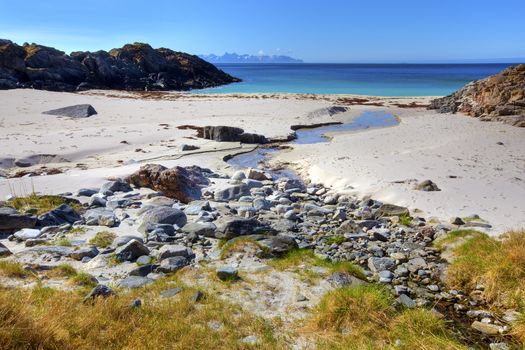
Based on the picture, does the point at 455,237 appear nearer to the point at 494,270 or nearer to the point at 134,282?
Result: the point at 494,270

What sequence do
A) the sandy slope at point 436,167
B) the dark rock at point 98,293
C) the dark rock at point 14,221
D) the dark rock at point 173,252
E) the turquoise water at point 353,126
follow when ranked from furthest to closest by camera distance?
the turquoise water at point 353,126 < the sandy slope at point 436,167 < the dark rock at point 14,221 < the dark rock at point 173,252 < the dark rock at point 98,293

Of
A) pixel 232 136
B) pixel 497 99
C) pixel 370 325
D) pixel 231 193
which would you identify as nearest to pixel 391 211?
pixel 231 193

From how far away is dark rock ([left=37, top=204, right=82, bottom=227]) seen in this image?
852cm

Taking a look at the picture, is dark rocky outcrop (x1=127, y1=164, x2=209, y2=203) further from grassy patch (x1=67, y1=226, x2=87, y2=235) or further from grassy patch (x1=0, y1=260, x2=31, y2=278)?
grassy patch (x1=0, y1=260, x2=31, y2=278)

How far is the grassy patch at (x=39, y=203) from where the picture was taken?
9297 millimetres

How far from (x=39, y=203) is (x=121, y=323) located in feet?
20.5

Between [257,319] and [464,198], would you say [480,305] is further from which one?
[464,198]

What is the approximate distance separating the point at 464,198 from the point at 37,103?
100ft

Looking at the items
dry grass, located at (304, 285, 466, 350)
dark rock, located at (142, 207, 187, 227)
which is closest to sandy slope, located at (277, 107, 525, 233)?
dry grass, located at (304, 285, 466, 350)

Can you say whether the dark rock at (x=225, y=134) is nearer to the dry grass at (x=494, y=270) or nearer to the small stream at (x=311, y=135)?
the small stream at (x=311, y=135)

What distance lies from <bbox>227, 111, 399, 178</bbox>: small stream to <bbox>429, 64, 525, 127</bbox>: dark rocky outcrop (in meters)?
5.31

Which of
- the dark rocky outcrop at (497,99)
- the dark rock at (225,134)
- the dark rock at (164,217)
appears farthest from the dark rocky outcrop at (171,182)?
the dark rocky outcrop at (497,99)

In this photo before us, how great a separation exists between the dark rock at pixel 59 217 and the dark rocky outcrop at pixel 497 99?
23.7 m

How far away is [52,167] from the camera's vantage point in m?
14.7
